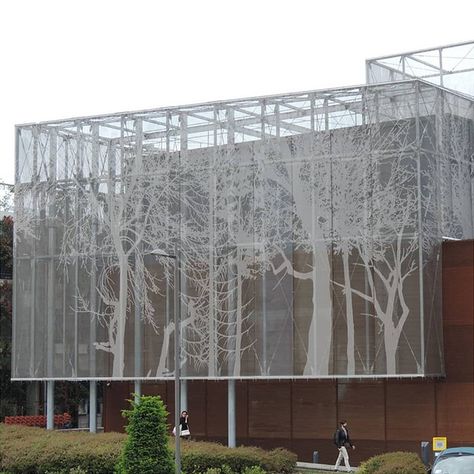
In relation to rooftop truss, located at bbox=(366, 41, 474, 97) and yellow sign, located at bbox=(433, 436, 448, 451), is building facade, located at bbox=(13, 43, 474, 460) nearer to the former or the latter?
rooftop truss, located at bbox=(366, 41, 474, 97)

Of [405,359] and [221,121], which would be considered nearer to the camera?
[405,359]

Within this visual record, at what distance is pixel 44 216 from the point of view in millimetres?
48531

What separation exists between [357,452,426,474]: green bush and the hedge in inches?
178

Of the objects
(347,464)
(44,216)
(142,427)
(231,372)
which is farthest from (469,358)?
(44,216)

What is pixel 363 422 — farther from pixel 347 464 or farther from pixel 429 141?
pixel 429 141

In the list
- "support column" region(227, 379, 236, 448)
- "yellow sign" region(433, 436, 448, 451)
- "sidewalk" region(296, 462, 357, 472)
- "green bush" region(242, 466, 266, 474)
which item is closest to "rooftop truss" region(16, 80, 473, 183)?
"support column" region(227, 379, 236, 448)

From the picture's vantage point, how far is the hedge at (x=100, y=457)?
117 ft

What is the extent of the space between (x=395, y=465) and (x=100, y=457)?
33.5 feet

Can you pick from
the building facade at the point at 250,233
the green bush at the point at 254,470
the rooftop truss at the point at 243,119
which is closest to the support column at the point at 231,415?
the building facade at the point at 250,233

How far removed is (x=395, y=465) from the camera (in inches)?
1193

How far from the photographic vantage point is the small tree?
110 feet

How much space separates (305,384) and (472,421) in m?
6.54

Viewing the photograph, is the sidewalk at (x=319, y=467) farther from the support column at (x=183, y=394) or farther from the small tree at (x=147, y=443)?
the small tree at (x=147, y=443)

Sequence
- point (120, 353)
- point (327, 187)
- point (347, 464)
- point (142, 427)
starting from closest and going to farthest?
point (142, 427) < point (347, 464) < point (327, 187) < point (120, 353)
